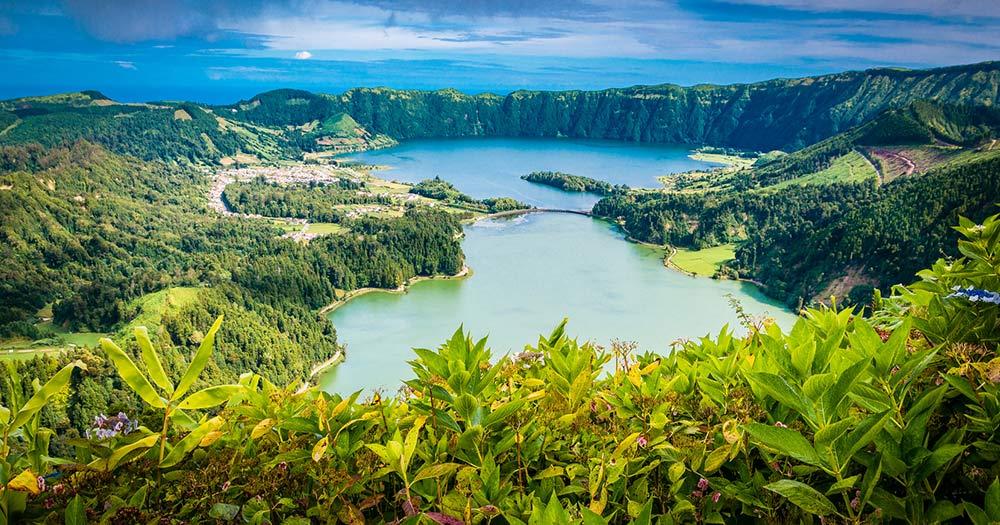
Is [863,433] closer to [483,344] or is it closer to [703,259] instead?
[483,344]

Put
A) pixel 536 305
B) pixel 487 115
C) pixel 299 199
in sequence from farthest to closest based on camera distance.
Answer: pixel 487 115
pixel 299 199
pixel 536 305

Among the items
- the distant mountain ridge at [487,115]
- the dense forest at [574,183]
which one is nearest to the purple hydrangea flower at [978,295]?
the dense forest at [574,183]

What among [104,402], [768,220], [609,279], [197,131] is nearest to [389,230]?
[609,279]

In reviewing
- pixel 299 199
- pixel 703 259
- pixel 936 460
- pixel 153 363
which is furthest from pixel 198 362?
pixel 299 199

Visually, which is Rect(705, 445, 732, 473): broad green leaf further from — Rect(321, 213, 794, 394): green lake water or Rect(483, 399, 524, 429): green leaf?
Rect(321, 213, 794, 394): green lake water

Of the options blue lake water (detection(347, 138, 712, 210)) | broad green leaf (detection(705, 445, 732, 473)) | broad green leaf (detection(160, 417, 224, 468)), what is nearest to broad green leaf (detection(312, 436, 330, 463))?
broad green leaf (detection(160, 417, 224, 468))

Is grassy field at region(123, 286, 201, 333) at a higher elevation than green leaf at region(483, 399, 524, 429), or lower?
lower
